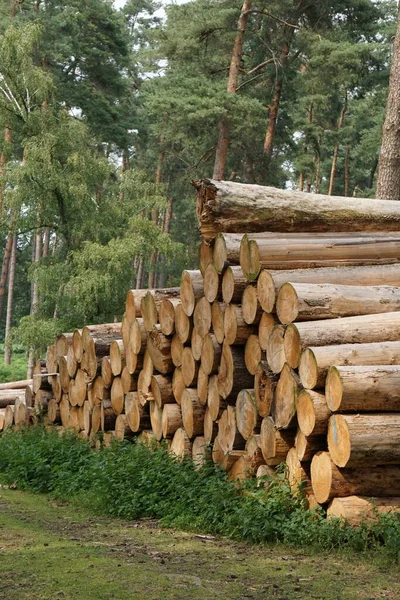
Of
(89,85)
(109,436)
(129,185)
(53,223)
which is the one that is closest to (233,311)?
(109,436)

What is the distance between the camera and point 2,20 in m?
30.2

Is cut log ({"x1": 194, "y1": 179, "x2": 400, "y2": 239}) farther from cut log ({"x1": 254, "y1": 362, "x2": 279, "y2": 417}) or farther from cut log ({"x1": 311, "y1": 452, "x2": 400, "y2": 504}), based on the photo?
cut log ({"x1": 311, "y1": 452, "x2": 400, "y2": 504})

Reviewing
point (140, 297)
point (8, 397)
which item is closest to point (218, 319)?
point (140, 297)

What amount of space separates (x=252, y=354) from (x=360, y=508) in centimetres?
216

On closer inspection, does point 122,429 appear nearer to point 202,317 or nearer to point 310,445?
point 202,317

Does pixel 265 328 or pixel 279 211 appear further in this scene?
pixel 279 211

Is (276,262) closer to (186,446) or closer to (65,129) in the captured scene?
(186,446)

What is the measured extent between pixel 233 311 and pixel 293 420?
5.02ft

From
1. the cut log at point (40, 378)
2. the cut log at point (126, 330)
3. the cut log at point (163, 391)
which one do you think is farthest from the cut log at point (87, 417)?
the cut log at point (163, 391)

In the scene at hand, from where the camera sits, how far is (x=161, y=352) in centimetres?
1035

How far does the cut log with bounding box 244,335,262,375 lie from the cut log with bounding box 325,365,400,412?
1501 mm

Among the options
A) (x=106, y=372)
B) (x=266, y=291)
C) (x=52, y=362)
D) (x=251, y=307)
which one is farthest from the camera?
(x=52, y=362)

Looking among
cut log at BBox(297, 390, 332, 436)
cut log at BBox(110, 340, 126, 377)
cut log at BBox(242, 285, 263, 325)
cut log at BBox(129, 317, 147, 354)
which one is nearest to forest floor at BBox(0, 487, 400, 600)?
cut log at BBox(297, 390, 332, 436)

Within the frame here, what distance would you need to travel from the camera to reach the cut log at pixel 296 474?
24.9ft
